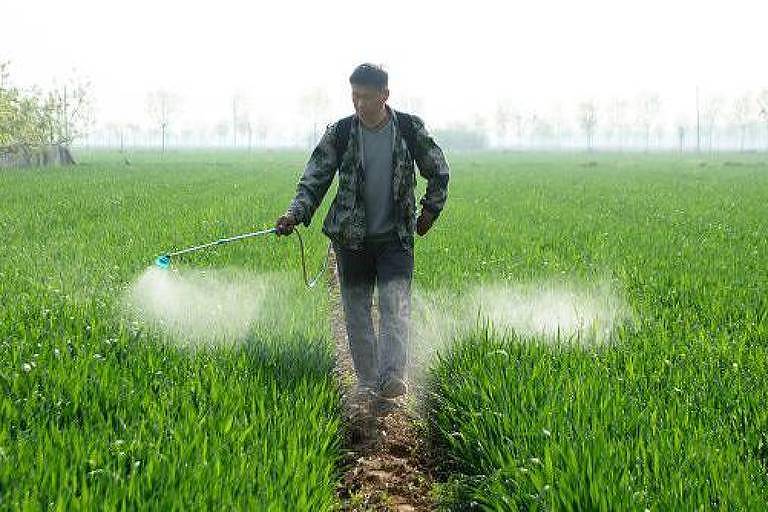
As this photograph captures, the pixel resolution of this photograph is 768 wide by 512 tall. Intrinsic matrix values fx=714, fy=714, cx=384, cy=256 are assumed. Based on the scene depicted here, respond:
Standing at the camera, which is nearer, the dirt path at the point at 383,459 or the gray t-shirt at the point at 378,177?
the dirt path at the point at 383,459

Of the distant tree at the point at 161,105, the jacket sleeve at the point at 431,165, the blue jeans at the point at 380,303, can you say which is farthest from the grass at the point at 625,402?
the distant tree at the point at 161,105

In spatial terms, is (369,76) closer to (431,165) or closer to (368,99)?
(368,99)

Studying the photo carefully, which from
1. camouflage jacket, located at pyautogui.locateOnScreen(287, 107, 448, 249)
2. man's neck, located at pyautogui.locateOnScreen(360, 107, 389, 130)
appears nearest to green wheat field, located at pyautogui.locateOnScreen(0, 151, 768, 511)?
camouflage jacket, located at pyautogui.locateOnScreen(287, 107, 448, 249)

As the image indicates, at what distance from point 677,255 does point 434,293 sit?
4.38 m

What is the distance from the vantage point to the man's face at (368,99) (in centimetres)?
477

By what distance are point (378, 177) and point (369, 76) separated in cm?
70

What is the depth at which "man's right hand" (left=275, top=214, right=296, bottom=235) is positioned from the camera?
4.91m

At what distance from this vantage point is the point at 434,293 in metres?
7.77

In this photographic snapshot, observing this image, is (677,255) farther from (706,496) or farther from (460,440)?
(706,496)

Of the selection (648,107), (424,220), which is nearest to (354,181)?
(424,220)

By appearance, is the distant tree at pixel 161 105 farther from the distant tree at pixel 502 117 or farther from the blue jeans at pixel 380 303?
the blue jeans at pixel 380 303

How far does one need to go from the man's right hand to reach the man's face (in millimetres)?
867

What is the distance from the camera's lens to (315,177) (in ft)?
16.9

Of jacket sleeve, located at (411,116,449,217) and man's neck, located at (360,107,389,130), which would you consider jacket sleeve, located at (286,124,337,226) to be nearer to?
man's neck, located at (360,107,389,130)
